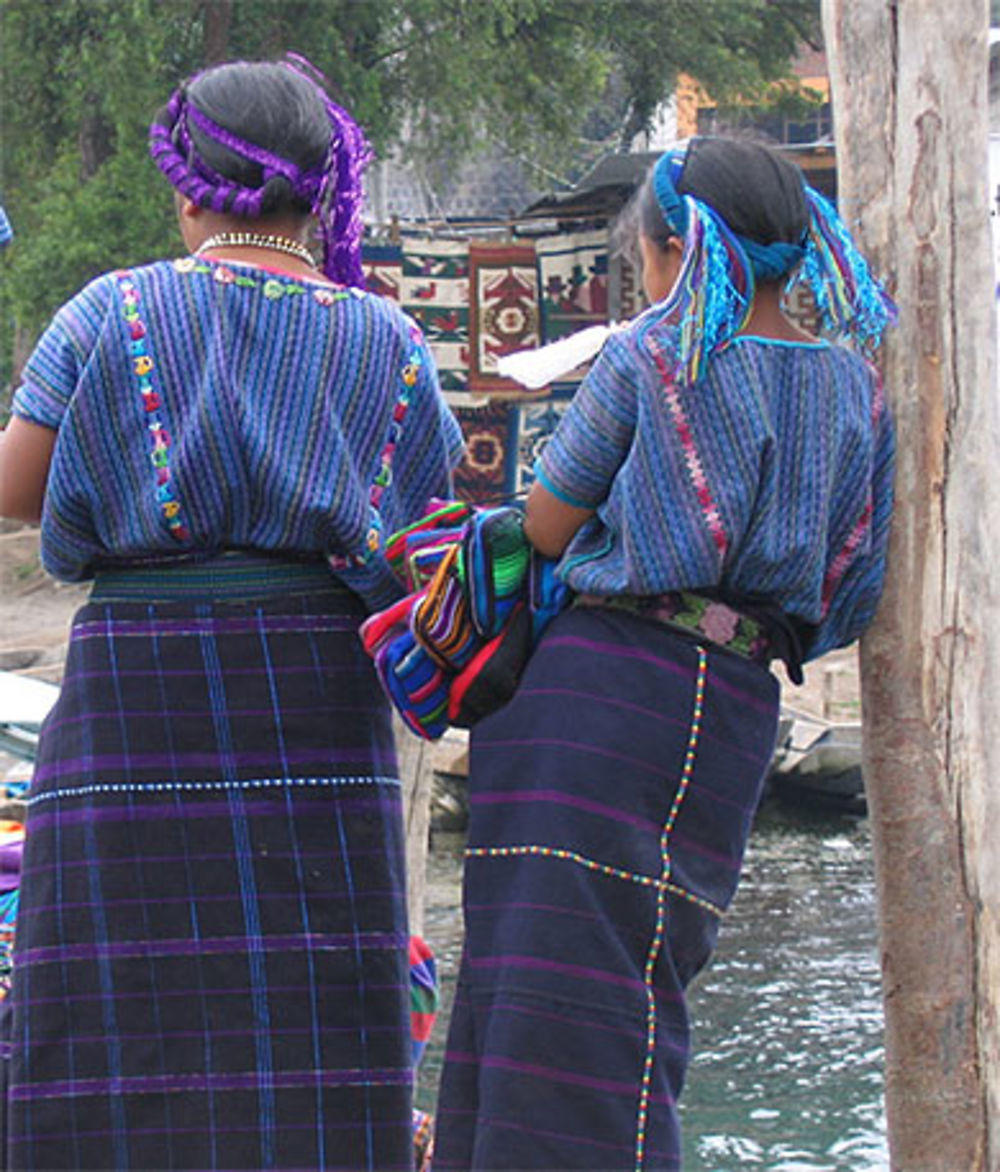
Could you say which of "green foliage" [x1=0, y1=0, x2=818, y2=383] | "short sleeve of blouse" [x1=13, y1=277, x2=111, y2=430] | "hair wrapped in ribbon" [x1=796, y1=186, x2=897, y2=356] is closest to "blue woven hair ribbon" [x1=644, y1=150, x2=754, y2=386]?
"hair wrapped in ribbon" [x1=796, y1=186, x2=897, y2=356]

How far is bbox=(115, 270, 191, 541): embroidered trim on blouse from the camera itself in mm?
2473

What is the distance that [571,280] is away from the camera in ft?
36.5

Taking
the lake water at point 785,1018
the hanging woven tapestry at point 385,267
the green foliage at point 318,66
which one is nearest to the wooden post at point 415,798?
the lake water at point 785,1018

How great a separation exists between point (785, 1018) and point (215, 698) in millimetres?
6078

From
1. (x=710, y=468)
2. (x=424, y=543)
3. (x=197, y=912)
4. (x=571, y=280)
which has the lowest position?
(x=197, y=912)

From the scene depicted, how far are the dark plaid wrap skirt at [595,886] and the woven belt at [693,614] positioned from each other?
0.01m

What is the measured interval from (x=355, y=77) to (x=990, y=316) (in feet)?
37.2

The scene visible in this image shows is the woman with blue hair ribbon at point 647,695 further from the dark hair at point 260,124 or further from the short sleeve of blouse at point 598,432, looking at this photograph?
the dark hair at point 260,124

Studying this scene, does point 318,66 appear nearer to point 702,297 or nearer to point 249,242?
point 249,242

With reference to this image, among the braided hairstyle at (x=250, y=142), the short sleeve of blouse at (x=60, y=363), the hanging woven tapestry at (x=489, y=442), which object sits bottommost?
the hanging woven tapestry at (x=489, y=442)

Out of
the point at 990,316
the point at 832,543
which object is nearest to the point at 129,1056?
the point at 832,543

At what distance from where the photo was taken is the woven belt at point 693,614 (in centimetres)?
248

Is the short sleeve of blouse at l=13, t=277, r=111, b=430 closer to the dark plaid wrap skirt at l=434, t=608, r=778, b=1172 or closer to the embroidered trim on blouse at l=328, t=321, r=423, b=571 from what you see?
the embroidered trim on blouse at l=328, t=321, r=423, b=571

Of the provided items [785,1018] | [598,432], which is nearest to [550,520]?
[598,432]
